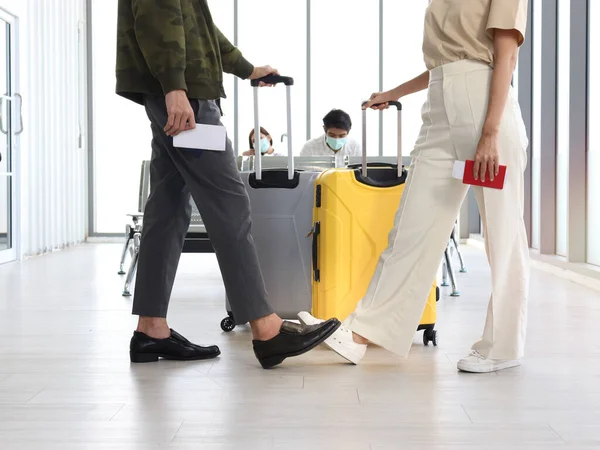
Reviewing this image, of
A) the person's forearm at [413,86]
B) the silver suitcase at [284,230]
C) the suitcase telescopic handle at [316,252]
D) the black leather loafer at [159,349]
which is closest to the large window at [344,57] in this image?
the silver suitcase at [284,230]

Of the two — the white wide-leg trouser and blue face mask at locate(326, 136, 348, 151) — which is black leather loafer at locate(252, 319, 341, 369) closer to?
the white wide-leg trouser

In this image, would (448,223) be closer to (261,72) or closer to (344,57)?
(261,72)

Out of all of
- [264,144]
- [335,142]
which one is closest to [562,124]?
[335,142]

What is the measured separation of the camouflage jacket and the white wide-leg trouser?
62 cm

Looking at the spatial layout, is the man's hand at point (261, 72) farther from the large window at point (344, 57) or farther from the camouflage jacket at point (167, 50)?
the large window at point (344, 57)

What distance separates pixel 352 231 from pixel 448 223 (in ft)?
1.57

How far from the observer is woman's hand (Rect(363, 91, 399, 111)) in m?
2.57

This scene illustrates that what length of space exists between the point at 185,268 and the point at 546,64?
3.04m

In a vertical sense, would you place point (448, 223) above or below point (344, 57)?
below

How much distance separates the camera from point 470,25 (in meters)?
2.18

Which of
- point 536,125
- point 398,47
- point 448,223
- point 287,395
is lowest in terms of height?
point 287,395

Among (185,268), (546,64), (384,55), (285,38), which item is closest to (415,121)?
(384,55)

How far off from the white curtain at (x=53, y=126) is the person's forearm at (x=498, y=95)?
5.29 m

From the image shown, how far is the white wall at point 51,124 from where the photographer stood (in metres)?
6.96
